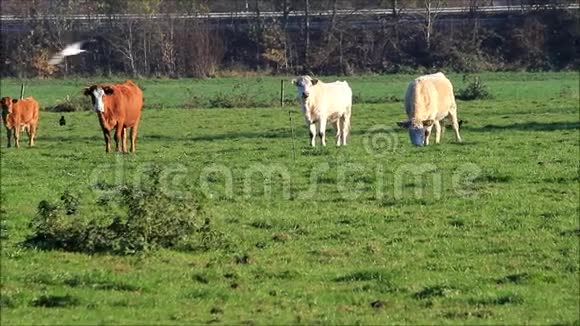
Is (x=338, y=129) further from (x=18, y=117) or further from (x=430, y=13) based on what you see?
(x=430, y=13)

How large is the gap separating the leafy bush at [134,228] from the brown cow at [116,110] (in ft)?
38.9

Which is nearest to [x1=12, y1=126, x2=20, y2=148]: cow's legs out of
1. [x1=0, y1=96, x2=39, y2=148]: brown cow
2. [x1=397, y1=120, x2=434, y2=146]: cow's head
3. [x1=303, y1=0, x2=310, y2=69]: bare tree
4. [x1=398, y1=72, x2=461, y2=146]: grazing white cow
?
[x1=0, y1=96, x2=39, y2=148]: brown cow

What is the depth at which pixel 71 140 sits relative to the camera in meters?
28.7

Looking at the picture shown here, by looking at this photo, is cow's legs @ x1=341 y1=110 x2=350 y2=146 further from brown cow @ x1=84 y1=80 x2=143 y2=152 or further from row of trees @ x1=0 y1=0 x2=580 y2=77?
row of trees @ x1=0 y1=0 x2=580 y2=77

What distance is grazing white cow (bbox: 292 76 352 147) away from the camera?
2548cm

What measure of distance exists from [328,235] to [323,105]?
501 inches

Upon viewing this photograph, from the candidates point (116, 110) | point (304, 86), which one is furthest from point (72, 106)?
point (304, 86)

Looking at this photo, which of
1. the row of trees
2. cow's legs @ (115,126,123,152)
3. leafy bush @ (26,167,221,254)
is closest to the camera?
leafy bush @ (26,167,221,254)

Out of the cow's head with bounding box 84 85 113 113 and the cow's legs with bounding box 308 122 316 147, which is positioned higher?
the cow's head with bounding box 84 85 113 113

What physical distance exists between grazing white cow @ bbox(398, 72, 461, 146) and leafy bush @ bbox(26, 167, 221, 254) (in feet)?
39.0

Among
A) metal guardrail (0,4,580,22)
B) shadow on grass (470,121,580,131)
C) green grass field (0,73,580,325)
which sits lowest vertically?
green grass field (0,73,580,325)

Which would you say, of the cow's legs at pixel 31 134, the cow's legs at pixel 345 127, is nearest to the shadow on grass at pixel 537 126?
the cow's legs at pixel 345 127

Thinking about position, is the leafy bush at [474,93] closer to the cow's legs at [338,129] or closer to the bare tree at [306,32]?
the cow's legs at [338,129]

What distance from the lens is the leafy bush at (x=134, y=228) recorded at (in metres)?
11.9
